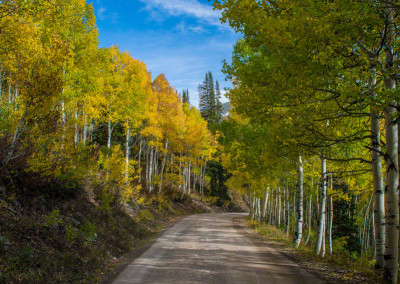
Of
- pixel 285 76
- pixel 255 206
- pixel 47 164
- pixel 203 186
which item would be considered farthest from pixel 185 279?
pixel 203 186

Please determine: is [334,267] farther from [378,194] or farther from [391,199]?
[391,199]

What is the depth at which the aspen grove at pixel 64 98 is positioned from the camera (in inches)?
287

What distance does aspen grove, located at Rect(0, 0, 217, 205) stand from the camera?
7289mm

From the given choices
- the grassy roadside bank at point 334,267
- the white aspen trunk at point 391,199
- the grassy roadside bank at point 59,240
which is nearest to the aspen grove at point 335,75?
the white aspen trunk at point 391,199

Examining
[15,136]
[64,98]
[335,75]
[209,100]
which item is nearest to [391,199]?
[335,75]

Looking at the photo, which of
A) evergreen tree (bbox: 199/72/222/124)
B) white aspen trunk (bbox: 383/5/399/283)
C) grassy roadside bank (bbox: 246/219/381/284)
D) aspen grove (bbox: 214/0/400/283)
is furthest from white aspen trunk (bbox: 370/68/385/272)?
evergreen tree (bbox: 199/72/222/124)

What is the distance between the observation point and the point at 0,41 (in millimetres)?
9414

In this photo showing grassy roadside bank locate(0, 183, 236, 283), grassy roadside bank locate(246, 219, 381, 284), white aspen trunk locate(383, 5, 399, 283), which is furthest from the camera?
grassy roadside bank locate(246, 219, 381, 284)

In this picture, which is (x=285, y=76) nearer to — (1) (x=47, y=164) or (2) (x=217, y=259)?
(2) (x=217, y=259)

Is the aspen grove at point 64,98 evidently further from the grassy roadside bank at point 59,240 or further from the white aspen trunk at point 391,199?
the white aspen trunk at point 391,199

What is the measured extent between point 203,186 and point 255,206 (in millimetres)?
17287

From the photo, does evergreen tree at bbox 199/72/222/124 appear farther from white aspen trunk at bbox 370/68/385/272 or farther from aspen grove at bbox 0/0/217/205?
white aspen trunk at bbox 370/68/385/272

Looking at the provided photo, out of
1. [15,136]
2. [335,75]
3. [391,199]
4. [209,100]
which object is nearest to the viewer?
[335,75]

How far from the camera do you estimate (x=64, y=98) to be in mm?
12977
